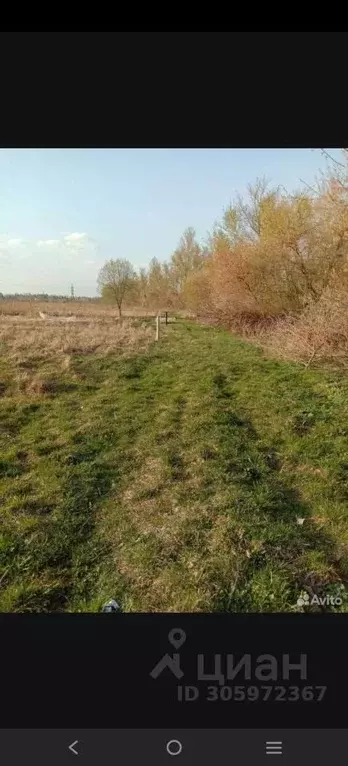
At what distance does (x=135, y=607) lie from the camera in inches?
80.1

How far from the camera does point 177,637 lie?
125 centimetres

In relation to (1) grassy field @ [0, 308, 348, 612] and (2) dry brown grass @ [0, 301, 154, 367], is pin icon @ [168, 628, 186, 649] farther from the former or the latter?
(2) dry brown grass @ [0, 301, 154, 367]

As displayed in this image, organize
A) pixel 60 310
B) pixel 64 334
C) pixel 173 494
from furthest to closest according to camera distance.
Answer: pixel 60 310, pixel 64 334, pixel 173 494

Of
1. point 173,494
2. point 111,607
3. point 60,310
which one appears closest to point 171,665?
point 111,607

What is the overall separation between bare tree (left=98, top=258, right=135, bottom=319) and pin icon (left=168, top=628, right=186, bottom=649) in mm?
14735

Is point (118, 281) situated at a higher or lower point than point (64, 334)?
higher

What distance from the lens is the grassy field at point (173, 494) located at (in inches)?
85.5

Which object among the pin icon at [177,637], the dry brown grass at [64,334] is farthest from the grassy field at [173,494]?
the dry brown grass at [64,334]

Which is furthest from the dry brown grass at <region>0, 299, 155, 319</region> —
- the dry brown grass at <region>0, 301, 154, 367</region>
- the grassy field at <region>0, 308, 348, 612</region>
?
the grassy field at <region>0, 308, 348, 612</region>
